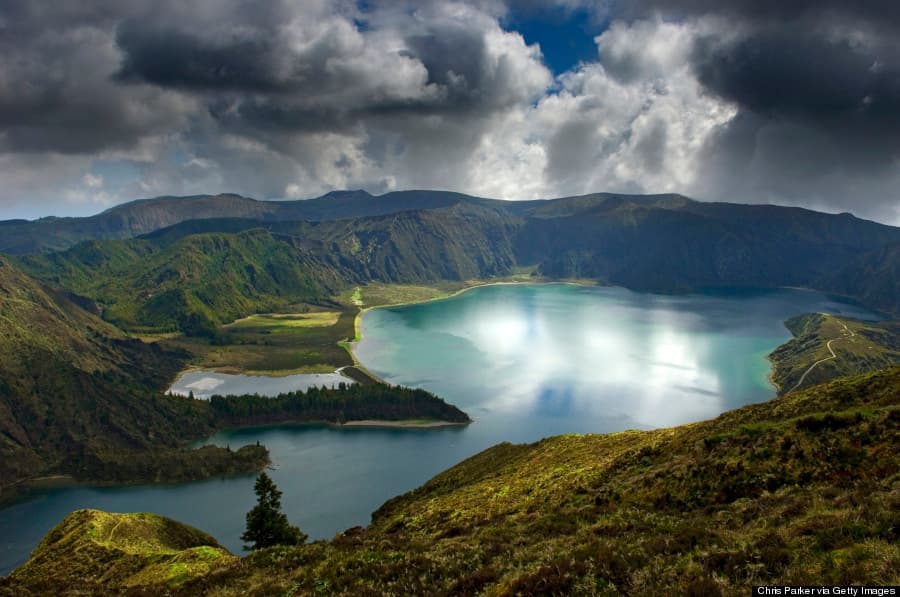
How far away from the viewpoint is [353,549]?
3198 centimetres

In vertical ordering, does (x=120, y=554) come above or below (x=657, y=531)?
below

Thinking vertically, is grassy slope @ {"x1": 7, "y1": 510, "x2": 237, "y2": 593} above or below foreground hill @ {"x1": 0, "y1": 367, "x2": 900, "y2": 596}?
below

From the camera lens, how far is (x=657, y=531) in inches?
930

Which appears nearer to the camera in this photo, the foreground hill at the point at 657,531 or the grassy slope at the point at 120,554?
the foreground hill at the point at 657,531

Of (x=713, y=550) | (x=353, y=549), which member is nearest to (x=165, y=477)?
(x=353, y=549)

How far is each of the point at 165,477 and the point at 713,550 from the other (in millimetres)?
194557

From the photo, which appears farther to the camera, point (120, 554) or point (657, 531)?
point (120, 554)

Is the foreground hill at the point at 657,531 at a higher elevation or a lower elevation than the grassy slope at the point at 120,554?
higher

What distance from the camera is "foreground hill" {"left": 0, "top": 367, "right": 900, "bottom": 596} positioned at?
17016mm

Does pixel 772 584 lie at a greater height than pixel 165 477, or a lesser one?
greater

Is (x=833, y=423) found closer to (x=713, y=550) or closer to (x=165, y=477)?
(x=713, y=550)

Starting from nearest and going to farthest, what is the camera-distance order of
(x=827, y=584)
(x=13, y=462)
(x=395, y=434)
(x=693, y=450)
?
(x=827, y=584) → (x=693, y=450) → (x=13, y=462) → (x=395, y=434)

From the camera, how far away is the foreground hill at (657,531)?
670 inches

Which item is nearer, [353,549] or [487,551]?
[487,551]
